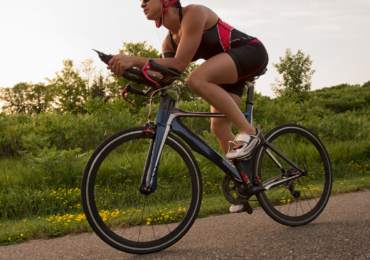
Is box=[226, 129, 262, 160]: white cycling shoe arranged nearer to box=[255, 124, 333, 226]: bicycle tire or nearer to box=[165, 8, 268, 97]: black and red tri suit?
box=[255, 124, 333, 226]: bicycle tire

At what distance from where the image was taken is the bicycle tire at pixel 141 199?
227cm

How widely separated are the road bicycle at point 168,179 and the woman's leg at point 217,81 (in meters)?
0.18

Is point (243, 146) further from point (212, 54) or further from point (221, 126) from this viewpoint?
point (212, 54)

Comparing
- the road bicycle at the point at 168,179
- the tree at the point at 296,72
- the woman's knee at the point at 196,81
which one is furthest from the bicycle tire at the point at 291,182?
the tree at the point at 296,72

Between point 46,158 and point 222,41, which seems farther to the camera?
point 46,158

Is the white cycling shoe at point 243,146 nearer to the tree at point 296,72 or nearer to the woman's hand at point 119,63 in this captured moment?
the woman's hand at point 119,63

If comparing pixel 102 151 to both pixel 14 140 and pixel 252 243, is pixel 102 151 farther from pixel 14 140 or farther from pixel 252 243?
pixel 14 140

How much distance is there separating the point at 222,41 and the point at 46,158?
130 inches

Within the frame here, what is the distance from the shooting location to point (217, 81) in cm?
262

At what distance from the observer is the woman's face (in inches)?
99.1

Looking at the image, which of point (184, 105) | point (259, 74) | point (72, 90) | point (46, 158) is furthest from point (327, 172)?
point (72, 90)

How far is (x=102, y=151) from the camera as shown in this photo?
230cm

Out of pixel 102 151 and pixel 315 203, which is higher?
pixel 102 151

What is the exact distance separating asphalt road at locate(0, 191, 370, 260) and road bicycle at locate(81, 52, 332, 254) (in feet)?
0.42
